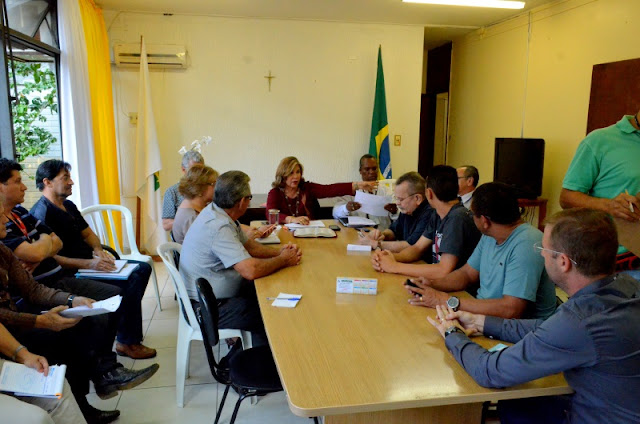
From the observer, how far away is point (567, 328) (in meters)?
1.20

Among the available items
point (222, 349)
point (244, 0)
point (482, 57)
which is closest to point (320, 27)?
point (244, 0)

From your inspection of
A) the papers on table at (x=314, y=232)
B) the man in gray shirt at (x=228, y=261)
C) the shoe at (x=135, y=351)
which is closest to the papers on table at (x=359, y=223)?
the papers on table at (x=314, y=232)

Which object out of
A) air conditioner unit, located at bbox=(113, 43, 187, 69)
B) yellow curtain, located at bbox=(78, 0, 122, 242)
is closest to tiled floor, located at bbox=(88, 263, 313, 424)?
yellow curtain, located at bbox=(78, 0, 122, 242)

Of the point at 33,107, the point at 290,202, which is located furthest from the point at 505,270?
the point at 33,107

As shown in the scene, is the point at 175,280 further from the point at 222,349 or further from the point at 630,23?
the point at 630,23

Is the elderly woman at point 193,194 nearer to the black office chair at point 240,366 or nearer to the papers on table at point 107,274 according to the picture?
the papers on table at point 107,274

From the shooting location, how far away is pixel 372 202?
3.60 meters

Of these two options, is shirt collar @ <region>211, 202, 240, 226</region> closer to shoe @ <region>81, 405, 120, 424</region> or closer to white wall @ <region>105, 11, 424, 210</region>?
shoe @ <region>81, 405, 120, 424</region>

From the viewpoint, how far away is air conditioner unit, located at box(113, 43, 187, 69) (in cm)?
500

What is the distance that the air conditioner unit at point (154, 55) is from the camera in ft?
16.4

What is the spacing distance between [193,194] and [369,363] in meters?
1.91

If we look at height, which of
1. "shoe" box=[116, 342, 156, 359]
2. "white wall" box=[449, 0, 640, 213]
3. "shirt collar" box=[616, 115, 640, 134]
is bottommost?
"shoe" box=[116, 342, 156, 359]

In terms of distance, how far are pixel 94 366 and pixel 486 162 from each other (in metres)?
4.95

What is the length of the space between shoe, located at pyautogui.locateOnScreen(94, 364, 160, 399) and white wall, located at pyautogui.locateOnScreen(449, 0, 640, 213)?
4.17m
